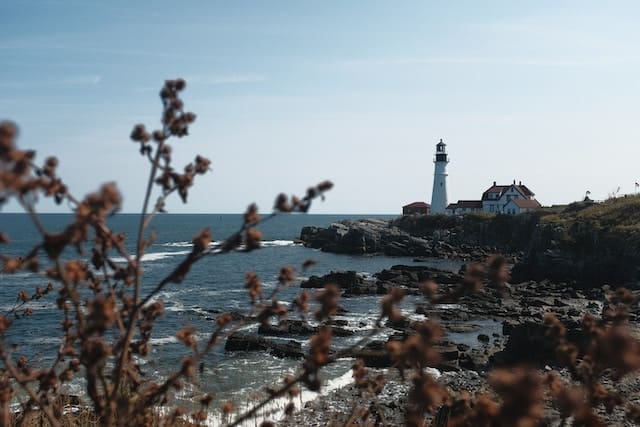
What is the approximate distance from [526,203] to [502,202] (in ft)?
17.4

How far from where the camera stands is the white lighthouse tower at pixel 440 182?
9225 cm

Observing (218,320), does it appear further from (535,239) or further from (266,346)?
(535,239)

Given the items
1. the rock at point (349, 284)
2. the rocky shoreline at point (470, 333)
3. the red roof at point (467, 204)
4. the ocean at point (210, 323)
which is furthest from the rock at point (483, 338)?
the red roof at point (467, 204)

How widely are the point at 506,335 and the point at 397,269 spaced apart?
23745 mm

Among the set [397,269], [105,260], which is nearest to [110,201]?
[105,260]

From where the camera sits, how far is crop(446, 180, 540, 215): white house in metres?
81.6

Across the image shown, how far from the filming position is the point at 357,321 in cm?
3106

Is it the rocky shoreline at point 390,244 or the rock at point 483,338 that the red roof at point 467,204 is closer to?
the rocky shoreline at point 390,244

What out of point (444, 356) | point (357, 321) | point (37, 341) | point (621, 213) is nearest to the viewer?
point (444, 356)

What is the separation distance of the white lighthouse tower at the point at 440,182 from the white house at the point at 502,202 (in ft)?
5.16

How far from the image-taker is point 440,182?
305 feet

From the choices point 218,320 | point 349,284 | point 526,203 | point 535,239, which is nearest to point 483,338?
point 349,284

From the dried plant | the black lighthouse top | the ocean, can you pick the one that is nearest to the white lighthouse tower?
the black lighthouse top

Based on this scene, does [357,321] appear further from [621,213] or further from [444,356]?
[621,213]
